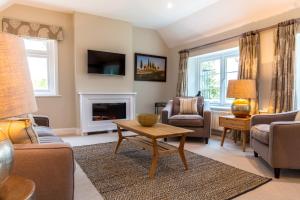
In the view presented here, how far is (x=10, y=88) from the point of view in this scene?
2.52 ft

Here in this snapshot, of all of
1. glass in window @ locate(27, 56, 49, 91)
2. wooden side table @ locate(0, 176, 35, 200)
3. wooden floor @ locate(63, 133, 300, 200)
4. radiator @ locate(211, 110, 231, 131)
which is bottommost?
wooden floor @ locate(63, 133, 300, 200)

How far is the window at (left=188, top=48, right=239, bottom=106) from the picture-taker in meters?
4.41

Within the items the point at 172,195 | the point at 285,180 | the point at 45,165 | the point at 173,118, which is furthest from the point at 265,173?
the point at 45,165

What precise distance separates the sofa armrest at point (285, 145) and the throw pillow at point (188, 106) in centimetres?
198

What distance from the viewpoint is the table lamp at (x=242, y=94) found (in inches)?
133

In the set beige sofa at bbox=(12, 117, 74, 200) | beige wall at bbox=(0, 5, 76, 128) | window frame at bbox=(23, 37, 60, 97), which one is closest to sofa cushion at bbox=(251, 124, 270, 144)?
beige sofa at bbox=(12, 117, 74, 200)

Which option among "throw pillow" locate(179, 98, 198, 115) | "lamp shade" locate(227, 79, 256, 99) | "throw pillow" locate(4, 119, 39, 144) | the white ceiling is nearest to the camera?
"throw pillow" locate(4, 119, 39, 144)

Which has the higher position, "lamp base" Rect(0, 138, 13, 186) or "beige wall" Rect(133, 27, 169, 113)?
"beige wall" Rect(133, 27, 169, 113)

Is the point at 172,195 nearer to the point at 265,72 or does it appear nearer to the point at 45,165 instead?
the point at 45,165

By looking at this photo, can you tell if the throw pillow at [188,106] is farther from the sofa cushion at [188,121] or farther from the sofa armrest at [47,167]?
the sofa armrest at [47,167]

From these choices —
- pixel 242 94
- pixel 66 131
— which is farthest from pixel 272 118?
pixel 66 131

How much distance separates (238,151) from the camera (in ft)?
10.7

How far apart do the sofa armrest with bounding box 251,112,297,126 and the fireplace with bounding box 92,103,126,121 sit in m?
2.88

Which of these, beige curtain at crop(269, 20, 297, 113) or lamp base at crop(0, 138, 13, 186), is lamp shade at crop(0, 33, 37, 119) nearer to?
lamp base at crop(0, 138, 13, 186)
